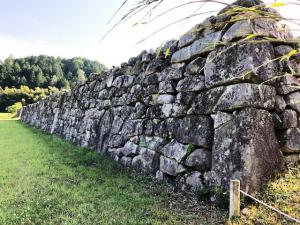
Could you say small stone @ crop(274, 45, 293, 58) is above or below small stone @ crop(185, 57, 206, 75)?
above

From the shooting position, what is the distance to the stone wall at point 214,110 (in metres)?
4.10

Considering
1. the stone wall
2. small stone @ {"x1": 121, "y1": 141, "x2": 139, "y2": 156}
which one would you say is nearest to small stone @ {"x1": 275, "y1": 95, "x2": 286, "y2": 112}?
the stone wall

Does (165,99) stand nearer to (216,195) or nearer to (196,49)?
(196,49)

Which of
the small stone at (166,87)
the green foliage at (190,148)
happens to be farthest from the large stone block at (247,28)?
the green foliage at (190,148)

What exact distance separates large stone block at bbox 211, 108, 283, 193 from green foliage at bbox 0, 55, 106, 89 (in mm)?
59713

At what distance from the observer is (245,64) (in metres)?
4.27

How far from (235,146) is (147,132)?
251 centimetres

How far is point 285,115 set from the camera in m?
4.41

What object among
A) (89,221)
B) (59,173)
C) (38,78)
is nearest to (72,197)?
(89,221)

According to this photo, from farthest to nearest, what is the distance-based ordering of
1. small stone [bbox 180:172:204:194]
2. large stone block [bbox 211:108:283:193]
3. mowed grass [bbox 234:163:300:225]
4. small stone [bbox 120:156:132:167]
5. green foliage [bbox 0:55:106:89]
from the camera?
green foliage [bbox 0:55:106:89] → small stone [bbox 120:156:132:167] → small stone [bbox 180:172:204:194] → large stone block [bbox 211:108:283:193] → mowed grass [bbox 234:163:300:225]

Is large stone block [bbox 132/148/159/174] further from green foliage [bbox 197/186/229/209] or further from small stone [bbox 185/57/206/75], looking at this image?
small stone [bbox 185/57/206/75]

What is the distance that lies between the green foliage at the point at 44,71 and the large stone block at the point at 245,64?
59212 millimetres

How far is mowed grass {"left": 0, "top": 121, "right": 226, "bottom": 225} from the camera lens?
3773mm

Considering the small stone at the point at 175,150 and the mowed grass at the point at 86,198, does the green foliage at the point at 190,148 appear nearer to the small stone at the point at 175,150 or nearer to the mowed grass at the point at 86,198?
the small stone at the point at 175,150
